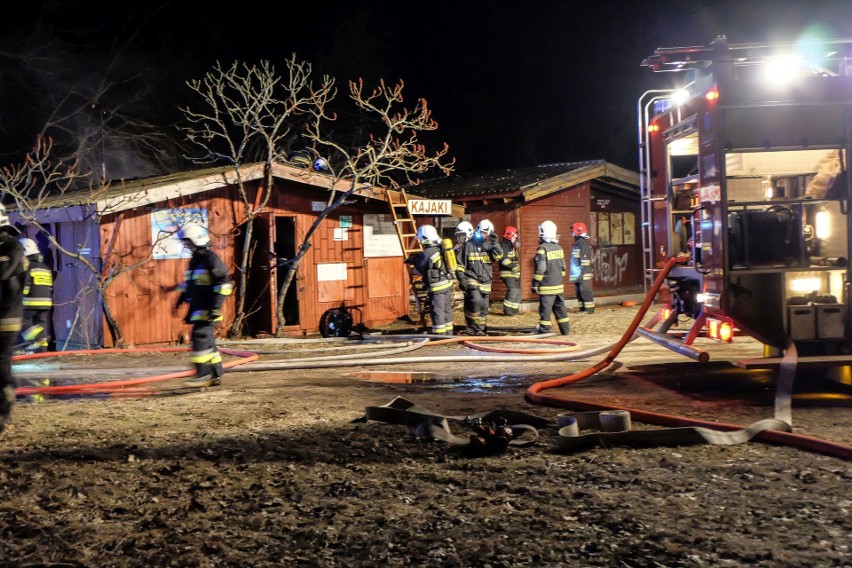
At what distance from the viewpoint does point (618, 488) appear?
15.9 feet

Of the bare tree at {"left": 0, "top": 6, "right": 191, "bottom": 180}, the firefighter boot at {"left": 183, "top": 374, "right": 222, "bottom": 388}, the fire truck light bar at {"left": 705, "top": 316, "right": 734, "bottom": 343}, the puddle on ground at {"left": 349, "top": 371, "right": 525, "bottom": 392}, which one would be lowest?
the puddle on ground at {"left": 349, "top": 371, "right": 525, "bottom": 392}

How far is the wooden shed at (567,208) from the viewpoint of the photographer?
771 inches

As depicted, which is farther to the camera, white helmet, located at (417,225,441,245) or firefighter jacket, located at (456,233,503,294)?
firefighter jacket, located at (456,233,503,294)

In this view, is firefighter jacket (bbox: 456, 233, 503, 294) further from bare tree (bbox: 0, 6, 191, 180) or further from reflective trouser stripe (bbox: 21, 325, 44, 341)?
bare tree (bbox: 0, 6, 191, 180)

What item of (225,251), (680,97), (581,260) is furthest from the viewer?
(581,260)

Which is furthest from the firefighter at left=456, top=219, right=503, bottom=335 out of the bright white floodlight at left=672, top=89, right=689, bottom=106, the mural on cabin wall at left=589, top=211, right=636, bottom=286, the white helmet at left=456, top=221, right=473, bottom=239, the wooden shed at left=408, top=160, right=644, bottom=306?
the mural on cabin wall at left=589, top=211, right=636, bottom=286

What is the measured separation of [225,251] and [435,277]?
12.2 feet

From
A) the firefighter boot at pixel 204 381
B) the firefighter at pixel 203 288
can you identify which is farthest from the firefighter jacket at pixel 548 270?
the firefighter at pixel 203 288

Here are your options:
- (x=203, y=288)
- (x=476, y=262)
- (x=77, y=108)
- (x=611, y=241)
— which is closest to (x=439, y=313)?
(x=476, y=262)

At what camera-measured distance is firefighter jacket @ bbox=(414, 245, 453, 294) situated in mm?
12836

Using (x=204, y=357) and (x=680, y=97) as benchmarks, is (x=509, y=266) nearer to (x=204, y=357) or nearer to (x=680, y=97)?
(x=680, y=97)

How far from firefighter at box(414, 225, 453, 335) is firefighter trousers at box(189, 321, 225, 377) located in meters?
4.63

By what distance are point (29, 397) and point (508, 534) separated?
5.90m

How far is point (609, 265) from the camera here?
21375 millimetres
